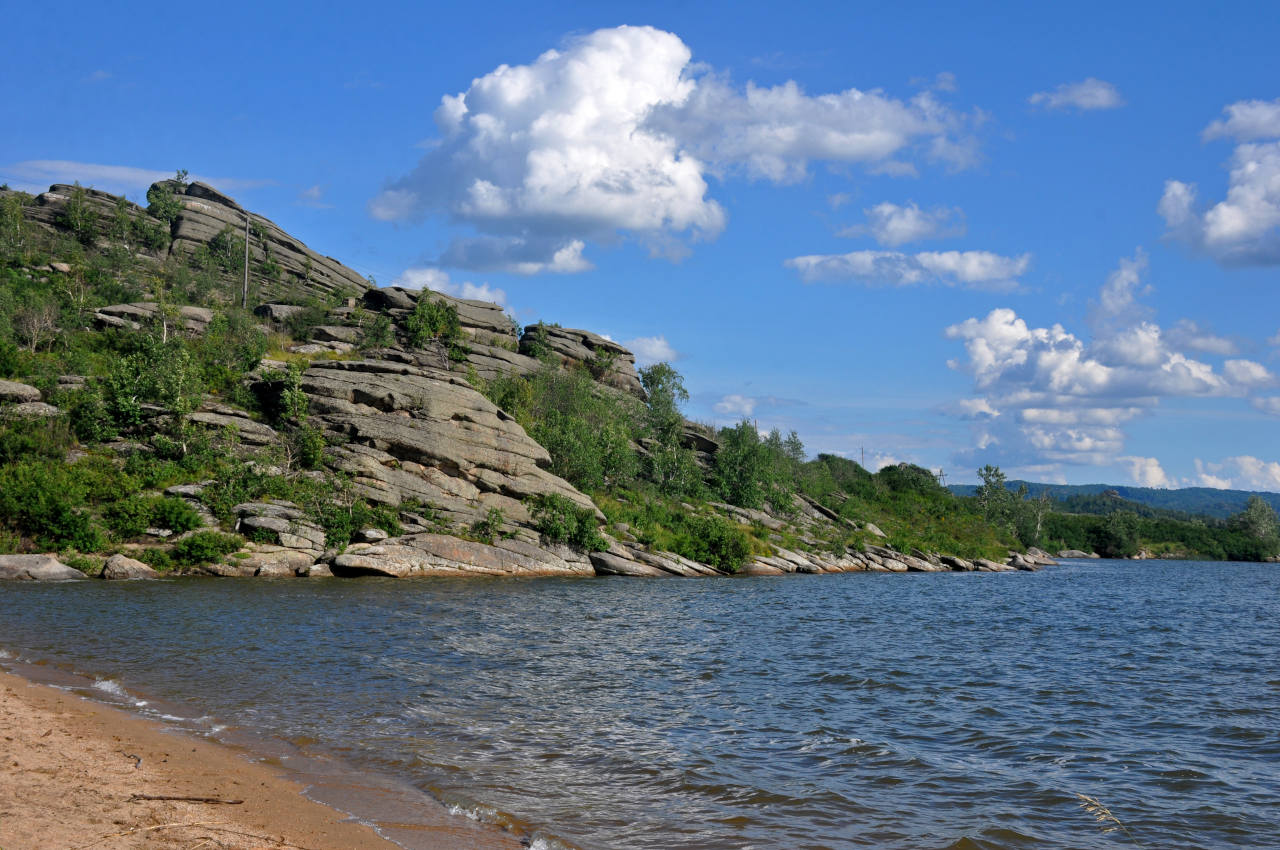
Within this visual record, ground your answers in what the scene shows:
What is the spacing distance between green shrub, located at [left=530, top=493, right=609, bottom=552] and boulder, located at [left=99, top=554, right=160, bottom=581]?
23954 millimetres

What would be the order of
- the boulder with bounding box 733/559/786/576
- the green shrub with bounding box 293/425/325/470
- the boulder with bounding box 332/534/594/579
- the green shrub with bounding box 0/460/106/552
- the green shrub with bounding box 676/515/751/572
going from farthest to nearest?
the boulder with bounding box 733/559/786/576, the green shrub with bounding box 676/515/751/572, the green shrub with bounding box 293/425/325/470, the boulder with bounding box 332/534/594/579, the green shrub with bounding box 0/460/106/552

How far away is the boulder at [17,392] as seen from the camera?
49.9 m

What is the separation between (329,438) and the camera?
5497 centimetres

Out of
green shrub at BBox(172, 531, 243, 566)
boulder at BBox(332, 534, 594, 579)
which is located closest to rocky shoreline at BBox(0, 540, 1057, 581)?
boulder at BBox(332, 534, 594, 579)

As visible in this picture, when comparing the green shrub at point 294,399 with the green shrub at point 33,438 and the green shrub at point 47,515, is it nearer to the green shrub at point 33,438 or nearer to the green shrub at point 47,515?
the green shrub at point 33,438

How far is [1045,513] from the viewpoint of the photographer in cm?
16138

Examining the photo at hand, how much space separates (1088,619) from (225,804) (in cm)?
4213

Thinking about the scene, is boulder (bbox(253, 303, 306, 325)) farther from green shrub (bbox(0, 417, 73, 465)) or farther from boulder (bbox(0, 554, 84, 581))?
boulder (bbox(0, 554, 84, 581))

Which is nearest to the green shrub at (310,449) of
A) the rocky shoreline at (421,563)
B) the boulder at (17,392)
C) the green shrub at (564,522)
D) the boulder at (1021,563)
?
the rocky shoreline at (421,563)

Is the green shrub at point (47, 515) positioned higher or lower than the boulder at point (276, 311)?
lower

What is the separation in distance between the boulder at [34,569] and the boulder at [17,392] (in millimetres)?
17788

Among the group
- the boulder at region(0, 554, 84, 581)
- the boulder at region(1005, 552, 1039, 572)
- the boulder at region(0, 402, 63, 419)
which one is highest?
the boulder at region(0, 402, 63, 419)

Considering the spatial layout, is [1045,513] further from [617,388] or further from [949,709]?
[949,709]

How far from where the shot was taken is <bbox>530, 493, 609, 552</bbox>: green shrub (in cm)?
5600
